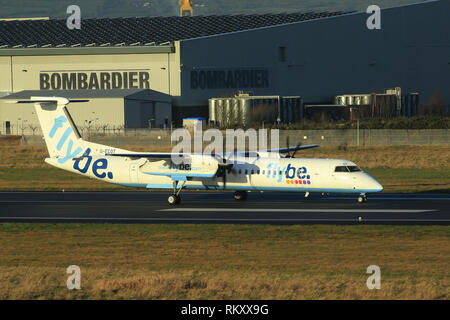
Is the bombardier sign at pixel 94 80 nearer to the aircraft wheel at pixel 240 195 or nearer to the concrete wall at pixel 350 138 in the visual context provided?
the concrete wall at pixel 350 138

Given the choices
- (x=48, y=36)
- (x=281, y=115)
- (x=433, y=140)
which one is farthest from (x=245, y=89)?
(x=433, y=140)

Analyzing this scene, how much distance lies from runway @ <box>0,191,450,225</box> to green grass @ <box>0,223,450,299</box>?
7.63 ft

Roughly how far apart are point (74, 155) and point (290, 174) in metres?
13.2

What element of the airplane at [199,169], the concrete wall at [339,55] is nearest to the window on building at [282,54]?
the concrete wall at [339,55]

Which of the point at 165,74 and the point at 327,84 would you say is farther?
the point at 327,84

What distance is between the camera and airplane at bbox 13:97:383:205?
40.3 meters

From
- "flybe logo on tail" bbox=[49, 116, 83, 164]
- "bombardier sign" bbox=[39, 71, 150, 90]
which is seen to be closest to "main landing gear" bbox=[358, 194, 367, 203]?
"flybe logo on tail" bbox=[49, 116, 83, 164]

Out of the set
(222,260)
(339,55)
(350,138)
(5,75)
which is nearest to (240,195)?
(222,260)

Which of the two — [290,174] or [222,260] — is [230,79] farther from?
[222,260]

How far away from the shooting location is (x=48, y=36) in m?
102

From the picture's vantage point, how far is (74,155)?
45000 millimetres

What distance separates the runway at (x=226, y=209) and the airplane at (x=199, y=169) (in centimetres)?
113
